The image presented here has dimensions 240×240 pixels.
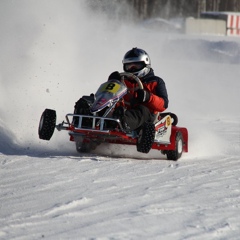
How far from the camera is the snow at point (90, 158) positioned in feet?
18.1

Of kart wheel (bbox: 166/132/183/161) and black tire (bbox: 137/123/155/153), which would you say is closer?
black tire (bbox: 137/123/155/153)

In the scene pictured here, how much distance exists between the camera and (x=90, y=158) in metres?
8.48

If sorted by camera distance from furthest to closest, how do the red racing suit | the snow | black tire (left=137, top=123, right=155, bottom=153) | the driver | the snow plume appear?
the snow plume → the red racing suit → the driver → black tire (left=137, top=123, right=155, bottom=153) → the snow

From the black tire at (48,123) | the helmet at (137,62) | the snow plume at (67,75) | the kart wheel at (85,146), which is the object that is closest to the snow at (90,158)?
the snow plume at (67,75)

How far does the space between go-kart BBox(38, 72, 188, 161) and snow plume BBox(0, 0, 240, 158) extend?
0.68m

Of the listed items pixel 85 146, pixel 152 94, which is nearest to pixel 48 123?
pixel 85 146

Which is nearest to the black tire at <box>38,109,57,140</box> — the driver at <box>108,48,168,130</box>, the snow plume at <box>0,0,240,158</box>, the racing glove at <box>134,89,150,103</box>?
the driver at <box>108,48,168,130</box>

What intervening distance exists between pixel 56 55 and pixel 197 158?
743cm

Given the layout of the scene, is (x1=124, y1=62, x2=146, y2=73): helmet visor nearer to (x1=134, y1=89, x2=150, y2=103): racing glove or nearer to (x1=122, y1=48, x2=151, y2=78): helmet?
(x1=122, y1=48, x2=151, y2=78): helmet

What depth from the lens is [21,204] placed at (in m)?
6.00

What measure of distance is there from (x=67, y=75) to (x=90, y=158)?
761cm

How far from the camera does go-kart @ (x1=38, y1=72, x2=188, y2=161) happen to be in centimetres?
820

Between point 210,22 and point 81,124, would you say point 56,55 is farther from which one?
point 210,22

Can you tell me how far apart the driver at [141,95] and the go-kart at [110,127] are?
91mm
